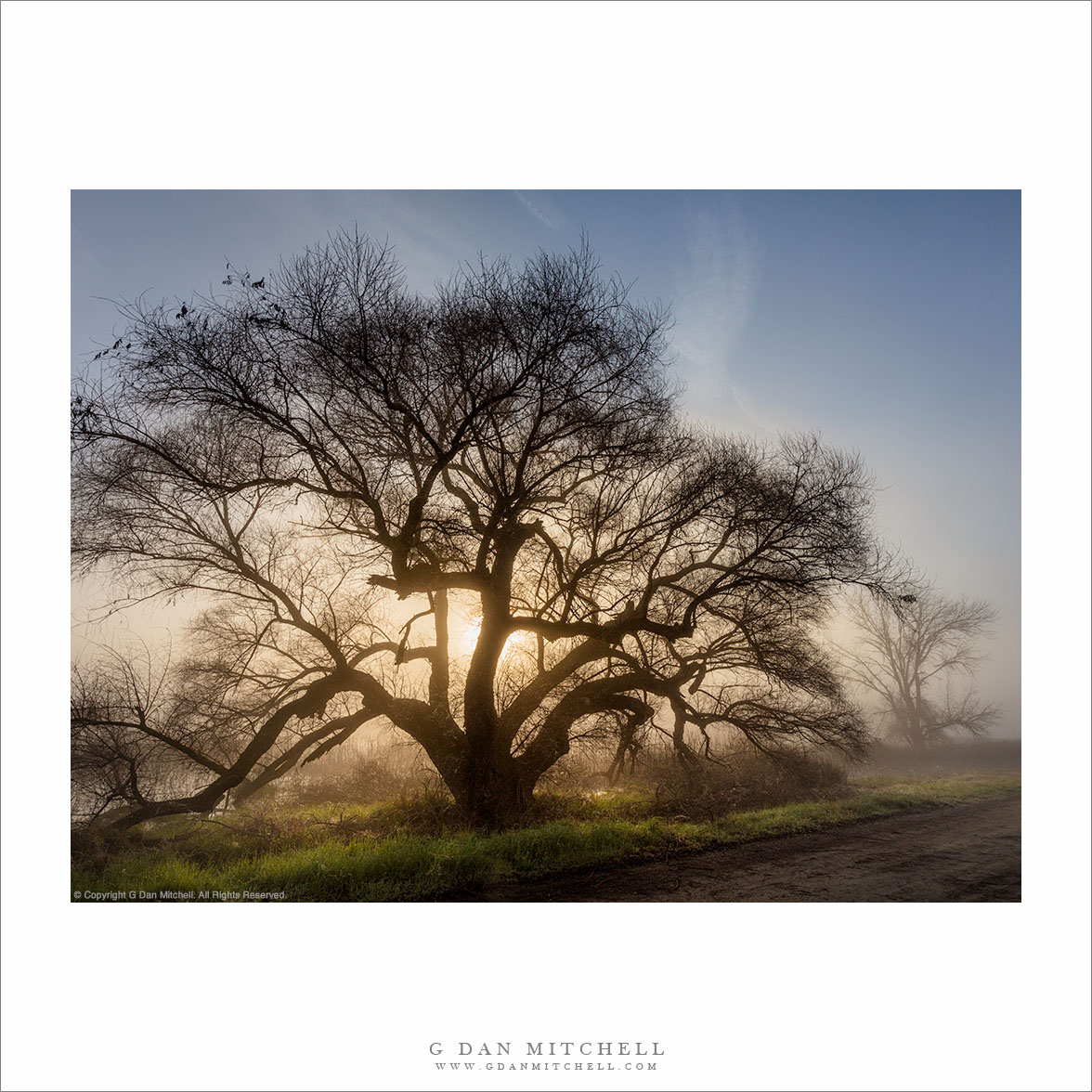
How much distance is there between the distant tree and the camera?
5.80 meters

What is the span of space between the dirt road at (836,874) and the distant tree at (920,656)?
0.89 m

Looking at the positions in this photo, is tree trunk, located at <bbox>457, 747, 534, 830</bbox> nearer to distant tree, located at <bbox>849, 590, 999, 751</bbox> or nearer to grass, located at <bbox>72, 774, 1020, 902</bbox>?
grass, located at <bbox>72, 774, 1020, 902</bbox>

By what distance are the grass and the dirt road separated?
0.67 ft

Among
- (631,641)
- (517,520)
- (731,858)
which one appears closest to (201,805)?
(517,520)

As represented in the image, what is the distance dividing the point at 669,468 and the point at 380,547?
9.81 feet

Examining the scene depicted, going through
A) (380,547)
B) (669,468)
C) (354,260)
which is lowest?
(380,547)

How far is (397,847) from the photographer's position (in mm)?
5555

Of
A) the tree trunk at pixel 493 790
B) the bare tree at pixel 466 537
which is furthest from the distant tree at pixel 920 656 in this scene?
the tree trunk at pixel 493 790

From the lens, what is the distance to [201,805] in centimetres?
592

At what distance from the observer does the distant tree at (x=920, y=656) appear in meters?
5.80
